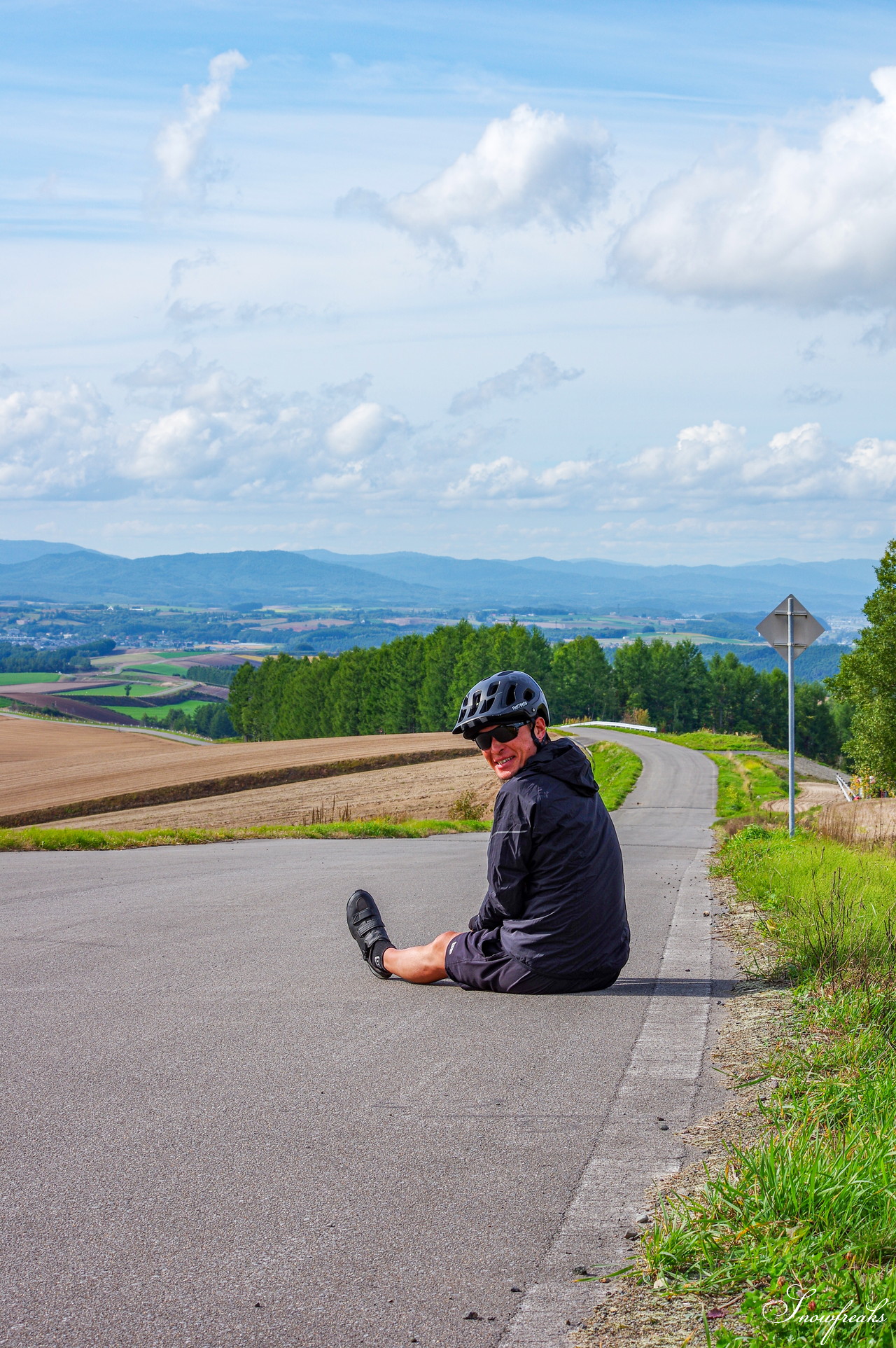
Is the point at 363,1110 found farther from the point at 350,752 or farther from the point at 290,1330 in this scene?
the point at 350,752

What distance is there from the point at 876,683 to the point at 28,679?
13589 centimetres

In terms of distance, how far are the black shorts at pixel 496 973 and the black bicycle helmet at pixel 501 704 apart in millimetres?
1119

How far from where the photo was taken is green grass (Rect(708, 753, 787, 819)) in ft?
114

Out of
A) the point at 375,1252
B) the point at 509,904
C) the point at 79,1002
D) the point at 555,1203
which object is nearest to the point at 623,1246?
the point at 555,1203

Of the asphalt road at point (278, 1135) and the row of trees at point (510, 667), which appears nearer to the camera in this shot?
the asphalt road at point (278, 1135)

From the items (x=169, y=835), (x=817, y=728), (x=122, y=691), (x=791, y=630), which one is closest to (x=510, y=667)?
(x=817, y=728)

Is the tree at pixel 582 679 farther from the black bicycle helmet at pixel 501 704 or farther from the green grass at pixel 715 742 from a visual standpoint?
the black bicycle helmet at pixel 501 704

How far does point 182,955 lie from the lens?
7133mm

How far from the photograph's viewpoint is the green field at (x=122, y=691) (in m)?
139

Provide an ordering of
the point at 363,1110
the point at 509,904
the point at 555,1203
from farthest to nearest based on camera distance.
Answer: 1. the point at 509,904
2. the point at 363,1110
3. the point at 555,1203

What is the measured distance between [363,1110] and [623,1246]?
1.36 m

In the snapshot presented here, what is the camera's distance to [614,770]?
51.5 metres

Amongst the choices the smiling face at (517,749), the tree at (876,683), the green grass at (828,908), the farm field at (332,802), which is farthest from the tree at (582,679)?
the smiling face at (517,749)

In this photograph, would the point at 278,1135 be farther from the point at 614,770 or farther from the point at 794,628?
the point at 614,770
